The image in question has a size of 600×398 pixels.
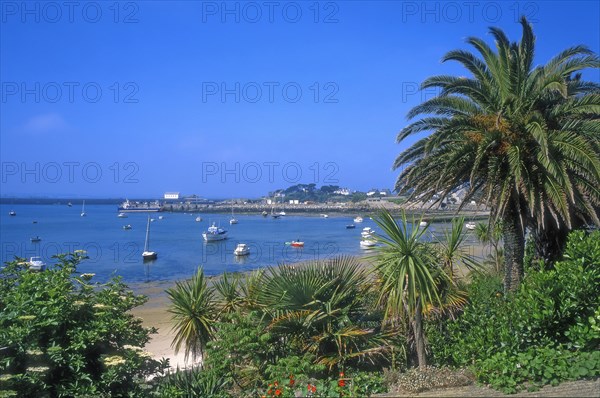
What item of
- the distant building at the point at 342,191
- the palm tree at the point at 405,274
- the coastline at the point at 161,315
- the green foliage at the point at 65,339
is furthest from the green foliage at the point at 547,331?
the distant building at the point at 342,191

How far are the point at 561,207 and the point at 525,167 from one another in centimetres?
108

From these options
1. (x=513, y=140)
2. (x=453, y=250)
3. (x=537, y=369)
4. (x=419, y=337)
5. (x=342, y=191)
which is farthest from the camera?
(x=342, y=191)

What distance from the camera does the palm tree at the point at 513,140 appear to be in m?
10.5

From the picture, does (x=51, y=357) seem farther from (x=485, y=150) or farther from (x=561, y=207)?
(x=561, y=207)

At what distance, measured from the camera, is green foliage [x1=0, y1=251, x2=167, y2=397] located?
7.41 meters

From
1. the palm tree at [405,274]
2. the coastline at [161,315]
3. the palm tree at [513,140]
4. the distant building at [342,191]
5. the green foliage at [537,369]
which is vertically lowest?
the coastline at [161,315]

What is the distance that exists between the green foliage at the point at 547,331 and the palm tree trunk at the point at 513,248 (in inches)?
100

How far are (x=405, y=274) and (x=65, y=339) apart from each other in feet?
17.5

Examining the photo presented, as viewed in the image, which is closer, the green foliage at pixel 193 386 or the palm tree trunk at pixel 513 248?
the green foliage at pixel 193 386

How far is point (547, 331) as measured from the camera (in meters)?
7.82

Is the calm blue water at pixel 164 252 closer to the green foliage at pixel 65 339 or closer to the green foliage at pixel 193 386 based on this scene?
the green foliage at pixel 193 386

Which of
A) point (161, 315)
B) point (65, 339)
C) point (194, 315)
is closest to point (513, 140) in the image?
point (194, 315)

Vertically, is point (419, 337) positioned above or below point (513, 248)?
below

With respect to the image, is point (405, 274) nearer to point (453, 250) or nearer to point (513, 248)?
point (453, 250)
